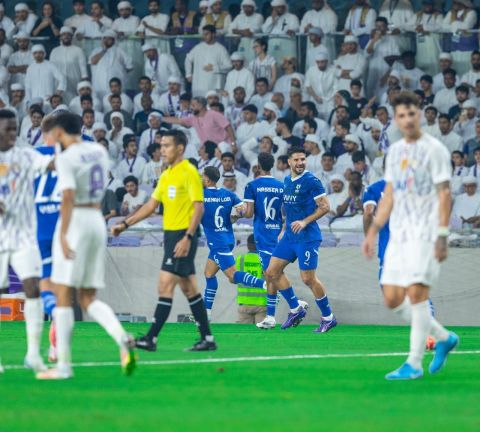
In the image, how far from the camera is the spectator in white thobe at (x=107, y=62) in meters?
29.2

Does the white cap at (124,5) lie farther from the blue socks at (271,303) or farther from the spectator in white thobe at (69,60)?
the blue socks at (271,303)

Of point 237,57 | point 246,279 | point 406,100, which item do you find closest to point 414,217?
point 406,100

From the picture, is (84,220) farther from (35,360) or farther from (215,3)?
(215,3)

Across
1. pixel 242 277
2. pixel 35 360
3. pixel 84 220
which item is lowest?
pixel 242 277

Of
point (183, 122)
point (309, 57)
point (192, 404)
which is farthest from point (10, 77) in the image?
point (192, 404)

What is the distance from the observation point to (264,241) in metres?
20.9

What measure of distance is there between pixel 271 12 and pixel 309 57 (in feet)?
5.68

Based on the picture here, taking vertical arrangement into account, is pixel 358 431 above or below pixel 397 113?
below

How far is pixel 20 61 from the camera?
3006cm

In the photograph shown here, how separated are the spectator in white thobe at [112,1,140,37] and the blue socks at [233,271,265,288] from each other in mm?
10354

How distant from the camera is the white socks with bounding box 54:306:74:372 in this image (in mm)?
11008

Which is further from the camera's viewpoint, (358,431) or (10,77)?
(10,77)

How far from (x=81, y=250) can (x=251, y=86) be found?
17.2m

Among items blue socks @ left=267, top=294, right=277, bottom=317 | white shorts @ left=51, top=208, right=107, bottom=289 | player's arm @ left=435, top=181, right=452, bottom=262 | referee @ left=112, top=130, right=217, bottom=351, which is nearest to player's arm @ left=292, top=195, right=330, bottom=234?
blue socks @ left=267, top=294, right=277, bottom=317
